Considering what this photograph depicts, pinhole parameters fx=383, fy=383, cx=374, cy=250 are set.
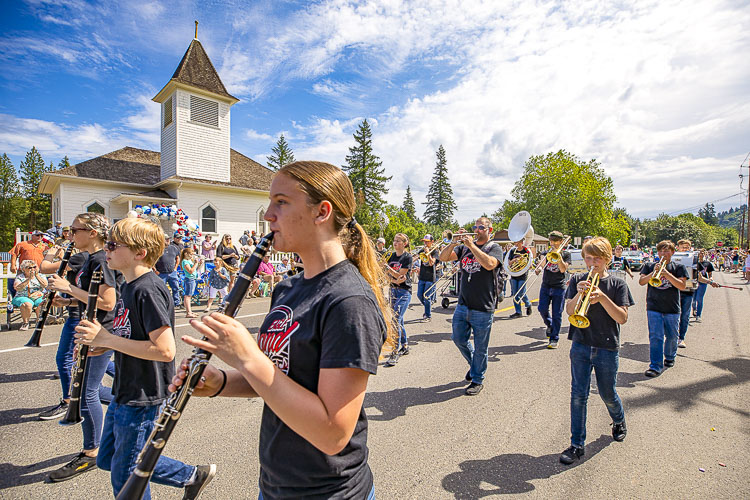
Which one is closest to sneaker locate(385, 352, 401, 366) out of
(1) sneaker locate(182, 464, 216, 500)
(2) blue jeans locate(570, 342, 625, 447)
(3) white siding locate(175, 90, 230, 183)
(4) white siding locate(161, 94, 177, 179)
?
(2) blue jeans locate(570, 342, 625, 447)

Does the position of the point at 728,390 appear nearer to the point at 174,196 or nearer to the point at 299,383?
the point at 299,383

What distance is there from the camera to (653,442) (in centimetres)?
372

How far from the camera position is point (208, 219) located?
2083cm

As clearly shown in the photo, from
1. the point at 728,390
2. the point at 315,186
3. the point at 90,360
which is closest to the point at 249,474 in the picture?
the point at 90,360

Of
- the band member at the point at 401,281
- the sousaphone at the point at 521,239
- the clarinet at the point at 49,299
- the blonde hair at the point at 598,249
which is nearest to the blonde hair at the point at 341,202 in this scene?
the blonde hair at the point at 598,249

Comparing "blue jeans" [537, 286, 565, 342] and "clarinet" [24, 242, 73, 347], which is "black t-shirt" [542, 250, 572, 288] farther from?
"clarinet" [24, 242, 73, 347]

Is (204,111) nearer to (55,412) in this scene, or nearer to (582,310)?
(55,412)

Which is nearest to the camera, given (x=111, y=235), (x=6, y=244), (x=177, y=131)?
(x=111, y=235)

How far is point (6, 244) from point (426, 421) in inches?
1677

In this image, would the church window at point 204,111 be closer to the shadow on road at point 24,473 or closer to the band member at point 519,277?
the band member at point 519,277

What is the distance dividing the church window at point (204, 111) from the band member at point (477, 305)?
64.5 feet

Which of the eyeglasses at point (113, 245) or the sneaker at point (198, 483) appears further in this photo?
the sneaker at point (198, 483)

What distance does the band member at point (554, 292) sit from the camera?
23.6ft

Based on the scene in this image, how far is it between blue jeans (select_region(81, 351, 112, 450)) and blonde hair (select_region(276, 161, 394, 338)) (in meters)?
2.67
